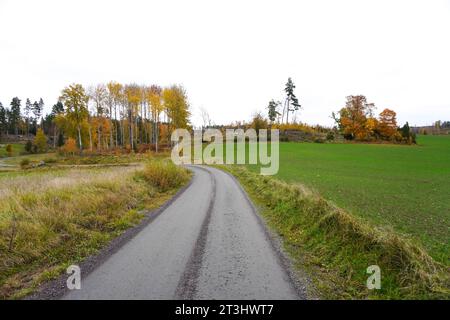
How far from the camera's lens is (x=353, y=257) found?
20.1ft

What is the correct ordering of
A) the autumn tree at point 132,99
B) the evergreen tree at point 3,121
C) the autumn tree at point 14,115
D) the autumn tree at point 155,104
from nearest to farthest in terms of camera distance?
the autumn tree at point 155,104, the autumn tree at point 132,99, the evergreen tree at point 3,121, the autumn tree at point 14,115

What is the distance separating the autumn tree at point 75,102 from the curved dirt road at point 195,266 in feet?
168

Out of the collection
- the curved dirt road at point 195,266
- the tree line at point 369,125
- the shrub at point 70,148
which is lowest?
the curved dirt road at point 195,266

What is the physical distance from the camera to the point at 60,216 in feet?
26.9

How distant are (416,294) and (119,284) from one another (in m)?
6.03

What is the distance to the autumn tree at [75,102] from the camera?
4919 cm

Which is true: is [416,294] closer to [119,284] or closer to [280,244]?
[280,244]

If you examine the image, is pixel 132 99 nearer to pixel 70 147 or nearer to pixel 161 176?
pixel 70 147

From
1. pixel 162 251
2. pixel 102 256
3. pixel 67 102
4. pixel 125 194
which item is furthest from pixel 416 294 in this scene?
pixel 67 102

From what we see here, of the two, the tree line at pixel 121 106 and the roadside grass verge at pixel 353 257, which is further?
the tree line at pixel 121 106

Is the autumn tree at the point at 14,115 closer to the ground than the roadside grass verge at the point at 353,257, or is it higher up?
higher up

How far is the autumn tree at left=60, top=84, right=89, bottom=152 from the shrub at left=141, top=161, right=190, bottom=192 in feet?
132

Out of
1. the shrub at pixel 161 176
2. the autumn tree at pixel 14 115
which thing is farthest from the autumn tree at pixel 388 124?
the autumn tree at pixel 14 115

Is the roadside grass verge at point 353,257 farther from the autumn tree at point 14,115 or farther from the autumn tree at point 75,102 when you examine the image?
the autumn tree at point 14,115
